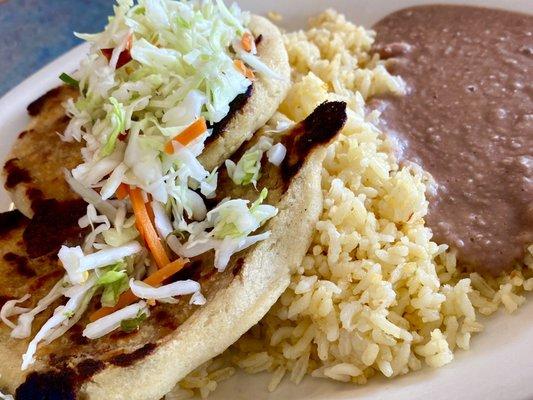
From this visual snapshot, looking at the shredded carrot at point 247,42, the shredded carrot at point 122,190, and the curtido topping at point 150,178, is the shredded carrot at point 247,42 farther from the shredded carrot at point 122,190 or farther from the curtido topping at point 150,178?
the shredded carrot at point 122,190

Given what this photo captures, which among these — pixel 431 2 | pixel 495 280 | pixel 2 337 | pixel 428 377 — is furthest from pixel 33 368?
pixel 431 2

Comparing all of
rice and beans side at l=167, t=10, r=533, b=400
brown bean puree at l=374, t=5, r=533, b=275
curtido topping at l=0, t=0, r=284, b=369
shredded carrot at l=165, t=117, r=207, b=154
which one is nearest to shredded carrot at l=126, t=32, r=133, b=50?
curtido topping at l=0, t=0, r=284, b=369

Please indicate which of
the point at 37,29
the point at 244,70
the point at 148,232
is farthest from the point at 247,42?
the point at 37,29

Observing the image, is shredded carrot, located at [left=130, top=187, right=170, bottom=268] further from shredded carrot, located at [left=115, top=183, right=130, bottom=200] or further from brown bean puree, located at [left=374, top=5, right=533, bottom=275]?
brown bean puree, located at [left=374, top=5, right=533, bottom=275]

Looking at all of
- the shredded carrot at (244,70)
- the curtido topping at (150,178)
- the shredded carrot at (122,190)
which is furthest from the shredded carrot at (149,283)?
the shredded carrot at (244,70)

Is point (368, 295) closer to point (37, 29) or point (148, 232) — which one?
point (148, 232)
